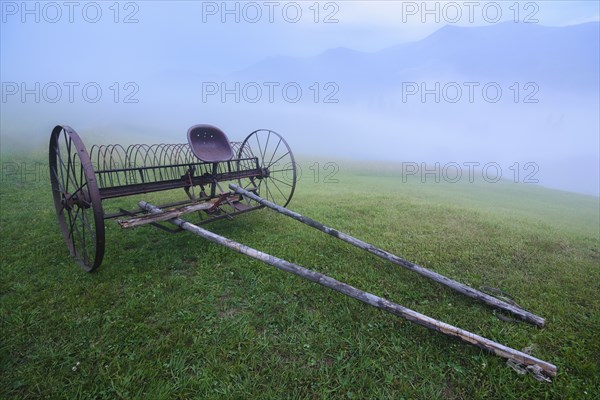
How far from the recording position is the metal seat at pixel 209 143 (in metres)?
5.55

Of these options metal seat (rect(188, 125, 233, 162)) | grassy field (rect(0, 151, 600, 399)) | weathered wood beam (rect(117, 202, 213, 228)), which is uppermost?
metal seat (rect(188, 125, 233, 162))

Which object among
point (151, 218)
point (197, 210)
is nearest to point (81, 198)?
point (151, 218)

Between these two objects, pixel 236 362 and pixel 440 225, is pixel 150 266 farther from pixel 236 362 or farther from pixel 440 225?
pixel 440 225

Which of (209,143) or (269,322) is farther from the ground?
(209,143)

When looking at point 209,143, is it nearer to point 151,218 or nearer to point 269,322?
point 151,218

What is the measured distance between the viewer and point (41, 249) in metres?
4.56

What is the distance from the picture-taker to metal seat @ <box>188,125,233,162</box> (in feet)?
18.2

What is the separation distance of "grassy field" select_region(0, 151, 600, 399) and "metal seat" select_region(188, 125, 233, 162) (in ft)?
5.35

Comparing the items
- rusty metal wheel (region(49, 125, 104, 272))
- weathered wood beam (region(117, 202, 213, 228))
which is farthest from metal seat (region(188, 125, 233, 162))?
rusty metal wheel (region(49, 125, 104, 272))

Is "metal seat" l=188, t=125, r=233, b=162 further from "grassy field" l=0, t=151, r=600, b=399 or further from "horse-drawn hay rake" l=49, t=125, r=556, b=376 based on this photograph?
"grassy field" l=0, t=151, r=600, b=399

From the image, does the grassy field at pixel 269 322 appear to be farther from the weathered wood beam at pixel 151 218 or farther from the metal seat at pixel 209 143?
the metal seat at pixel 209 143

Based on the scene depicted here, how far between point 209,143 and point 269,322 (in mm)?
4080

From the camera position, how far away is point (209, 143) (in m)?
5.93

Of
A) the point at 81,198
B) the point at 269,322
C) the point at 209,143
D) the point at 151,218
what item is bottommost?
the point at 269,322
